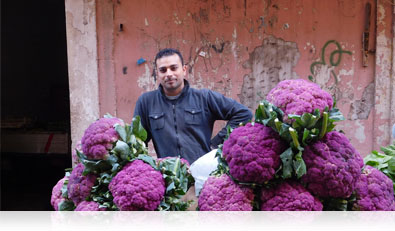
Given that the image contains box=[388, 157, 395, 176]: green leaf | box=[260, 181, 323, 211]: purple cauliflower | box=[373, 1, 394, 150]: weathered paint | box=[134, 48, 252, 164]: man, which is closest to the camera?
box=[260, 181, 323, 211]: purple cauliflower

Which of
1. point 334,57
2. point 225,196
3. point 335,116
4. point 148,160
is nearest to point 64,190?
point 148,160

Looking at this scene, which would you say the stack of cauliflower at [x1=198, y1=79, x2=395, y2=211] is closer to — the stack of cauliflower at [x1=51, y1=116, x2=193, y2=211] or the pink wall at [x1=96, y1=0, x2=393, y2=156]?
the stack of cauliflower at [x1=51, y1=116, x2=193, y2=211]

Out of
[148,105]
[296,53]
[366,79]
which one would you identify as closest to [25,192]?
[148,105]

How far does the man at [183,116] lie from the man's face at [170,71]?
3 cm

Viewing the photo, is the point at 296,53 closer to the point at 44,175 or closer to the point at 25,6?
the point at 44,175

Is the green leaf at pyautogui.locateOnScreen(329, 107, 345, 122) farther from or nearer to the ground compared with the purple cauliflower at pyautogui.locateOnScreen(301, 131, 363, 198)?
farther from the ground

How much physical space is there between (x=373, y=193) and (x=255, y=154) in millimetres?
570

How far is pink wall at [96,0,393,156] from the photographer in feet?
15.9

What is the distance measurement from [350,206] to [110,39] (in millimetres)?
4101

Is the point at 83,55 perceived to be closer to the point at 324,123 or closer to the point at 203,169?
the point at 203,169

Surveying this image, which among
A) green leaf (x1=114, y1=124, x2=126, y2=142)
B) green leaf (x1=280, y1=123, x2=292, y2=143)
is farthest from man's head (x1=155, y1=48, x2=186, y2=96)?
green leaf (x1=280, y1=123, x2=292, y2=143)

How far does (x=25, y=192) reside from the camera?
666cm

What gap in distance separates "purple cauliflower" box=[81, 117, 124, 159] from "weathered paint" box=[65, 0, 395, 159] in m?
3.18

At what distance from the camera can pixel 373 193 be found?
60.3 inches
